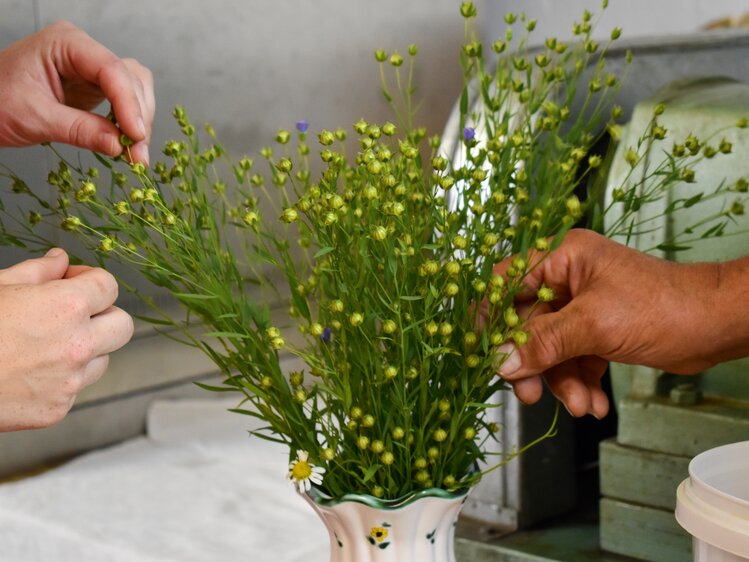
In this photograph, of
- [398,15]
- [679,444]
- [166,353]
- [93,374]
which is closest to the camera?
[93,374]

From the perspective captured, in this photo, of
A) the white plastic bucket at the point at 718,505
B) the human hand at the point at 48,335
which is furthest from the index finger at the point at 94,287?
the white plastic bucket at the point at 718,505

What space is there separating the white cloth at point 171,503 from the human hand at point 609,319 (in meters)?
0.62

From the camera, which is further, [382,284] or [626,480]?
[626,480]

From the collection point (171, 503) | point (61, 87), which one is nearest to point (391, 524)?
point (61, 87)

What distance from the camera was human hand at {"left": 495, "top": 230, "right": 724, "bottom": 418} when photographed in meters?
0.86

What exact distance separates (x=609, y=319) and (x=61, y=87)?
2.23 ft

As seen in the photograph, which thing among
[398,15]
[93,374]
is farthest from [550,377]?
[398,15]

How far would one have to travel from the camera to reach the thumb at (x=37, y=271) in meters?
0.87

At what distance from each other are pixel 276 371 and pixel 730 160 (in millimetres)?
678

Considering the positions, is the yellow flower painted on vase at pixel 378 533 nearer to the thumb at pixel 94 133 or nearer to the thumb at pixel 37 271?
the thumb at pixel 37 271

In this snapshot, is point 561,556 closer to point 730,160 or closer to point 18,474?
point 730,160

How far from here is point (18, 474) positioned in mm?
1723

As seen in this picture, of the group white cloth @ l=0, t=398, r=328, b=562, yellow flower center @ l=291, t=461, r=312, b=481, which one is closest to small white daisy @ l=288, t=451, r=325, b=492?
yellow flower center @ l=291, t=461, r=312, b=481

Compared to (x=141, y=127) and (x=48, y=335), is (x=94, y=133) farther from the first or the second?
(x=48, y=335)
